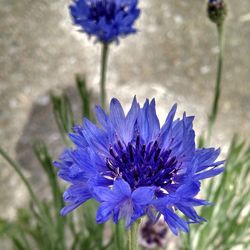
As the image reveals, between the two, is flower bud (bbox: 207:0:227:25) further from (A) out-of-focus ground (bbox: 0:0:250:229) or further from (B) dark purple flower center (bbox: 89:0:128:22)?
(A) out-of-focus ground (bbox: 0:0:250:229)

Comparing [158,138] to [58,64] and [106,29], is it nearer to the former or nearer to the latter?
[106,29]

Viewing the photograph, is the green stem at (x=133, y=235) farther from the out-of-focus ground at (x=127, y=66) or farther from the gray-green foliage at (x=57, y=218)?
the out-of-focus ground at (x=127, y=66)

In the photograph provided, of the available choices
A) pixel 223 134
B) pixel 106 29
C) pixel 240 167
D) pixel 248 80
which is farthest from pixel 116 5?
pixel 248 80

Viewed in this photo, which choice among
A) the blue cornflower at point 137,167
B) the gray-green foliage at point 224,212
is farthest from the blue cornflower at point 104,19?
the blue cornflower at point 137,167

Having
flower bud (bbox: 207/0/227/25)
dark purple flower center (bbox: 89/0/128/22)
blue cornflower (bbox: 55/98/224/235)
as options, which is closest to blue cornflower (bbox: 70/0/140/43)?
dark purple flower center (bbox: 89/0/128/22)

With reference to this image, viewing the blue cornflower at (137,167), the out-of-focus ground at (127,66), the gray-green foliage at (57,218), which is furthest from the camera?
the out-of-focus ground at (127,66)
